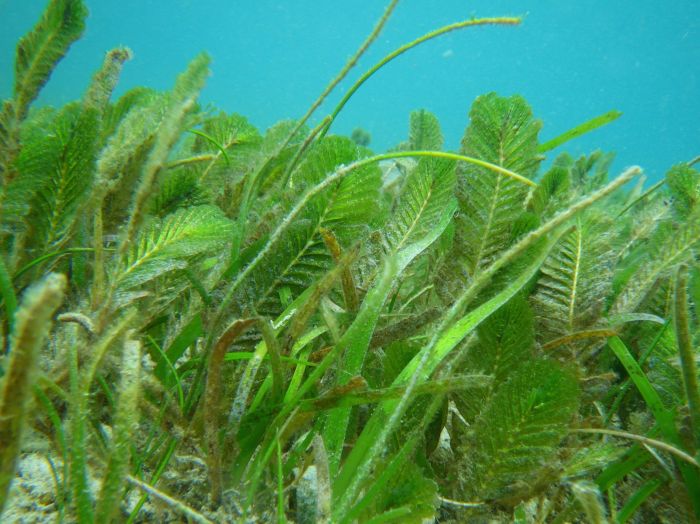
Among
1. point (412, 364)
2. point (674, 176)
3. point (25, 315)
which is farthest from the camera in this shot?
point (674, 176)

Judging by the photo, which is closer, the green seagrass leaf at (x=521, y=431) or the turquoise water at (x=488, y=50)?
the green seagrass leaf at (x=521, y=431)

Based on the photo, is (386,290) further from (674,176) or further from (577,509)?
(674,176)

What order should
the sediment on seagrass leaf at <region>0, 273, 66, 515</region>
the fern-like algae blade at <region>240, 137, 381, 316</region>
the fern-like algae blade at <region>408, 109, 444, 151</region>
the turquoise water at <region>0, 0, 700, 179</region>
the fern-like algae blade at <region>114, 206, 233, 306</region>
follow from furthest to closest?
the turquoise water at <region>0, 0, 700, 179</region>, the fern-like algae blade at <region>408, 109, 444, 151</region>, the fern-like algae blade at <region>240, 137, 381, 316</region>, the fern-like algae blade at <region>114, 206, 233, 306</region>, the sediment on seagrass leaf at <region>0, 273, 66, 515</region>

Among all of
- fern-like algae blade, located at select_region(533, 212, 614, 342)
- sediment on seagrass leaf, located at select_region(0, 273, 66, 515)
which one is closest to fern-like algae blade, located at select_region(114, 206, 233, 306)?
sediment on seagrass leaf, located at select_region(0, 273, 66, 515)

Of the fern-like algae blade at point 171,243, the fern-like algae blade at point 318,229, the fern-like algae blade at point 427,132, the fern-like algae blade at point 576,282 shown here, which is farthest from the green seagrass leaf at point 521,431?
the fern-like algae blade at point 427,132

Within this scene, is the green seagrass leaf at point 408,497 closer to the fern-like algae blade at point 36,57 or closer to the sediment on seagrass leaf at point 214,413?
the sediment on seagrass leaf at point 214,413

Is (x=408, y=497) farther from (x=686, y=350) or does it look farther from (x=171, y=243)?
(x=171, y=243)

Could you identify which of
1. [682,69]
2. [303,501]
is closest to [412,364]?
[303,501]

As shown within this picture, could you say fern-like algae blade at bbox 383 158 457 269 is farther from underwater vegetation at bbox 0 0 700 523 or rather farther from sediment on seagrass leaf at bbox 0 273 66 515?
sediment on seagrass leaf at bbox 0 273 66 515
